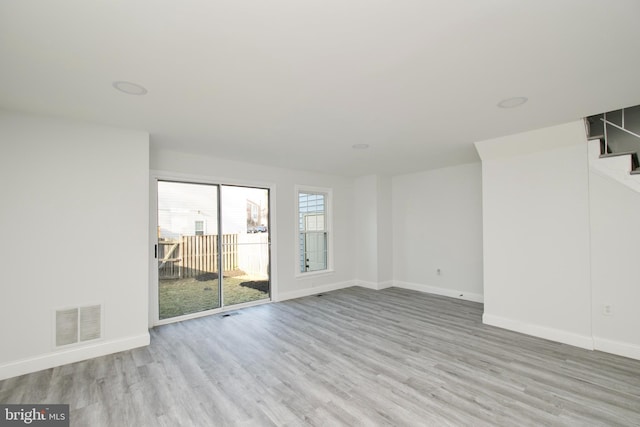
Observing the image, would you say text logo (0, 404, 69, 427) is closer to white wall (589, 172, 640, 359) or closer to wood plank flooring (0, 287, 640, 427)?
wood plank flooring (0, 287, 640, 427)

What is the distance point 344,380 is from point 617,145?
4128 mm

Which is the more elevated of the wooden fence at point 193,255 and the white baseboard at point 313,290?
the wooden fence at point 193,255

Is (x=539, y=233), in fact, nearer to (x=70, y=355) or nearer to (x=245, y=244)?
(x=245, y=244)

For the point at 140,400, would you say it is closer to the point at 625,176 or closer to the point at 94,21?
the point at 94,21

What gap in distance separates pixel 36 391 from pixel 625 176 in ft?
19.7

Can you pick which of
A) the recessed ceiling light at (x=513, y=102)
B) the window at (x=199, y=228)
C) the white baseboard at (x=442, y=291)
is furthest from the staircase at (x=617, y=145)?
the window at (x=199, y=228)

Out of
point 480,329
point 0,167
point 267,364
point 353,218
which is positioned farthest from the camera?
point 353,218

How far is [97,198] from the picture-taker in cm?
315

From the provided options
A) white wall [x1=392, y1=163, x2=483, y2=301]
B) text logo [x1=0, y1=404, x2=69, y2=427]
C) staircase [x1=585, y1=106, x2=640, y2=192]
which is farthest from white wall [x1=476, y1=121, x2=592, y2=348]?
text logo [x1=0, y1=404, x2=69, y2=427]

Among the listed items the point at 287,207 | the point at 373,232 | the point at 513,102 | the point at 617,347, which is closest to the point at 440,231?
the point at 373,232

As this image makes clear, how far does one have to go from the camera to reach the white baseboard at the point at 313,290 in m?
5.37

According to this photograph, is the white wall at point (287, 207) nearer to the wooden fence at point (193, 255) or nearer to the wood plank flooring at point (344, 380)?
the wooden fence at point (193, 255)

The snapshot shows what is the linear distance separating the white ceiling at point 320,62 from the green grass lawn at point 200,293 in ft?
7.70

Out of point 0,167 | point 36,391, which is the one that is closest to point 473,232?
point 36,391
